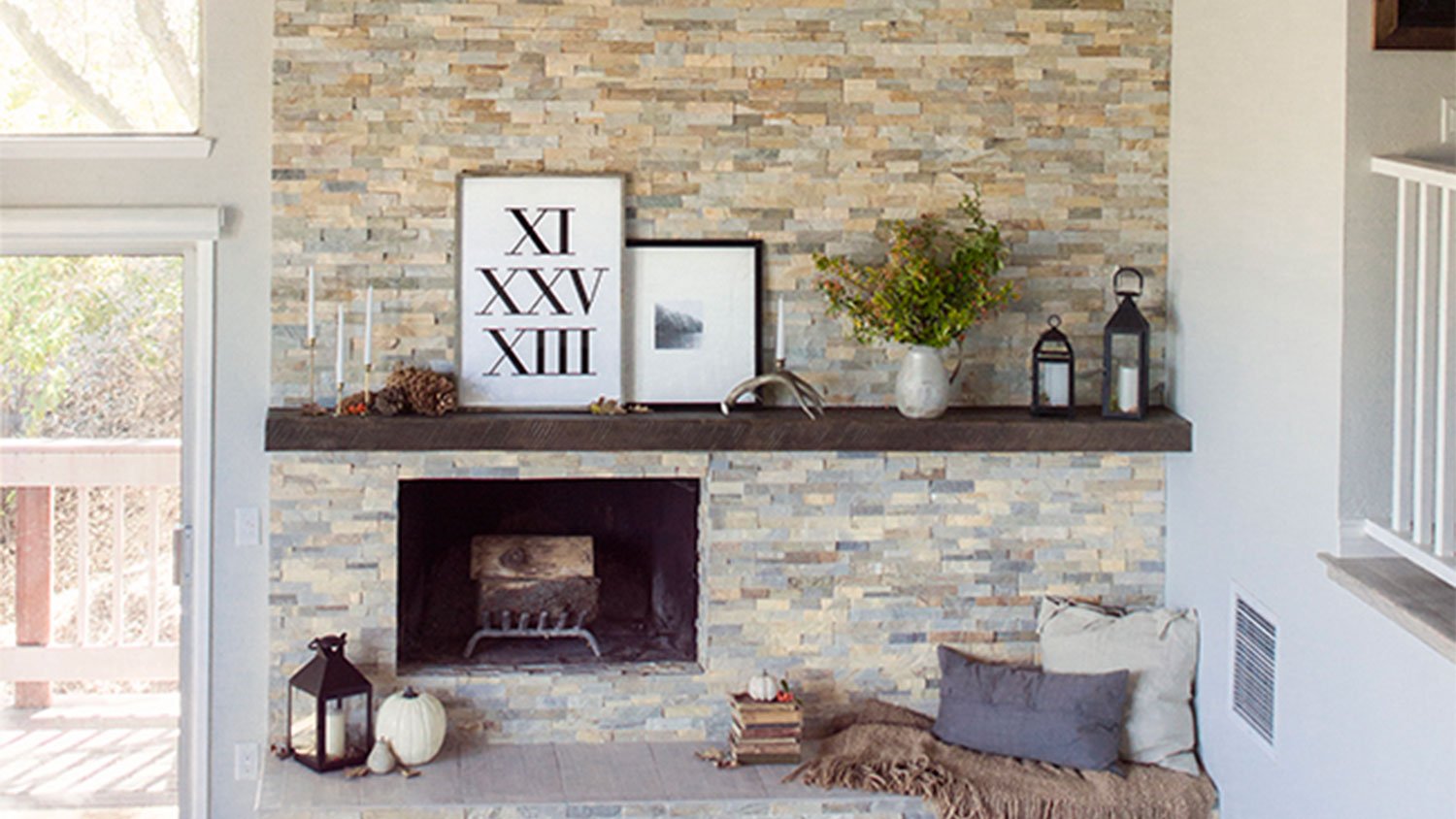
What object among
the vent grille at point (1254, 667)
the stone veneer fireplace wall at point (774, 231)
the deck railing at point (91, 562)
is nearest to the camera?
the vent grille at point (1254, 667)

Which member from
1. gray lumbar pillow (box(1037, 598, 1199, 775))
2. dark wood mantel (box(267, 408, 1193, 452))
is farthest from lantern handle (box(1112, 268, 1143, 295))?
gray lumbar pillow (box(1037, 598, 1199, 775))

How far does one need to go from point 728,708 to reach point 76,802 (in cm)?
193

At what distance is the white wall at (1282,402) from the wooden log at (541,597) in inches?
66.7

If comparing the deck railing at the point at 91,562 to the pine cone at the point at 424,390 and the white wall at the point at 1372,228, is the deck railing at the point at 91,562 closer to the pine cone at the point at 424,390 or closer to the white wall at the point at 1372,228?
the pine cone at the point at 424,390

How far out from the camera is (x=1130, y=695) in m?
4.50

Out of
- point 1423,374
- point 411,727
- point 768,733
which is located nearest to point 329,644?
point 411,727

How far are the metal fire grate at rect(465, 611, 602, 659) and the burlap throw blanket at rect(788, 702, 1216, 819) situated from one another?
81 cm

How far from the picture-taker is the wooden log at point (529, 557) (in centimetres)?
480

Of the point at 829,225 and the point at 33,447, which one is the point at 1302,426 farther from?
the point at 33,447

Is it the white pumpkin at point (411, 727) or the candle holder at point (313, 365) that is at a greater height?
the candle holder at point (313, 365)

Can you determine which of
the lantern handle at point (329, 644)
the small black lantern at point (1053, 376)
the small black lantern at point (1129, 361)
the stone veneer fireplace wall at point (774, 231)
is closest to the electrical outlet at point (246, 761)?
the stone veneer fireplace wall at point (774, 231)

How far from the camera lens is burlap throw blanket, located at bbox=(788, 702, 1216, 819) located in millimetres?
4176

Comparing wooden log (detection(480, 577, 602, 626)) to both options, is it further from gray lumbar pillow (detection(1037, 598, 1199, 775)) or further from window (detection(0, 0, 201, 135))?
window (detection(0, 0, 201, 135))

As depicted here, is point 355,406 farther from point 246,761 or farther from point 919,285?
point 919,285
